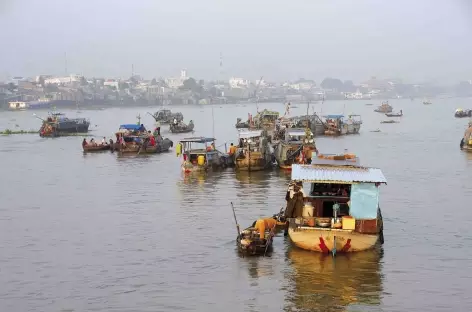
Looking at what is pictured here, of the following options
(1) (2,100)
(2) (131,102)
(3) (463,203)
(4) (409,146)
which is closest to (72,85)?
(2) (131,102)

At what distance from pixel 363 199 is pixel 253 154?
13809 mm

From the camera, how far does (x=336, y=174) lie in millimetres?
13688

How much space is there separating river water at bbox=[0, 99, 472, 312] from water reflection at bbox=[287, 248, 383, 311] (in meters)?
0.02

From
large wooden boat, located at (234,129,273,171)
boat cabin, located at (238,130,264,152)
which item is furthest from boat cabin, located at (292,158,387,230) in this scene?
boat cabin, located at (238,130,264,152)

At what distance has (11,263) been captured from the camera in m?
13.5

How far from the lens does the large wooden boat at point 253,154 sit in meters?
26.7

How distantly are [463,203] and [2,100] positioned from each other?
387 feet

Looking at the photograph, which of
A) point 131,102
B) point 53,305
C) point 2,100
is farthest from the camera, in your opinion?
point 131,102

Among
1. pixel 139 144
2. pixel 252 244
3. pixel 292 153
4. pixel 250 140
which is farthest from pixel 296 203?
pixel 139 144

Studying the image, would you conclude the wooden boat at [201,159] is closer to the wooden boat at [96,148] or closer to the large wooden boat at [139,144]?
the large wooden boat at [139,144]

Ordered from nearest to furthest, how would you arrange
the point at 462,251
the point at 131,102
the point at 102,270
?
1. the point at 102,270
2. the point at 462,251
3. the point at 131,102

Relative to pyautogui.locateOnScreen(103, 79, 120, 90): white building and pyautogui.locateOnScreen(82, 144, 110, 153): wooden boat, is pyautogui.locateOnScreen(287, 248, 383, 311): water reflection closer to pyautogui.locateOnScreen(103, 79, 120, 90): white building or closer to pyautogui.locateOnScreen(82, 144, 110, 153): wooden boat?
pyautogui.locateOnScreen(82, 144, 110, 153): wooden boat

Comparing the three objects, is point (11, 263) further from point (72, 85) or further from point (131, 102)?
point (72, 85)

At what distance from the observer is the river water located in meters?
11.1
